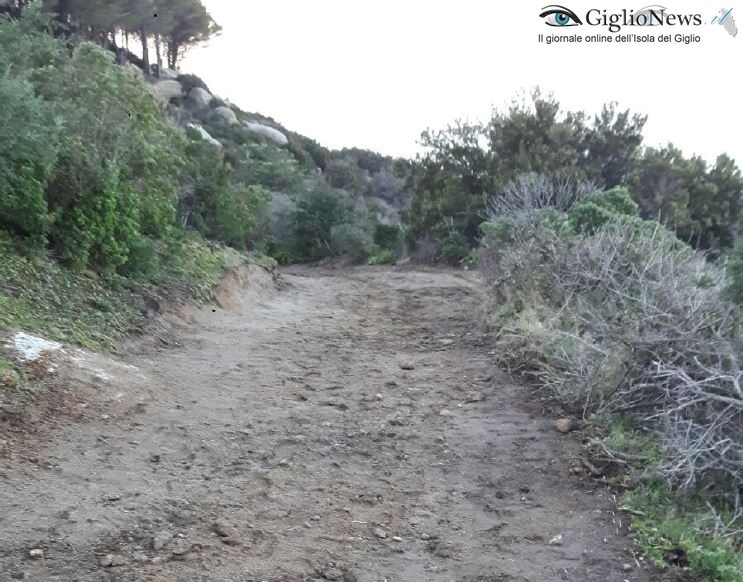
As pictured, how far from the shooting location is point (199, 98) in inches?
1644

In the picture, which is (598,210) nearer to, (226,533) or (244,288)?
(244,288)

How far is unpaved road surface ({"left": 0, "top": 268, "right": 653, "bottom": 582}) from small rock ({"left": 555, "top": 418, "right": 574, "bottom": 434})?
0.46 feet

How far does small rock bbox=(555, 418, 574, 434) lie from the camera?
18.5 ft

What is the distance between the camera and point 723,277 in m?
6.14

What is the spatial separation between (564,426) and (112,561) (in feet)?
12.4

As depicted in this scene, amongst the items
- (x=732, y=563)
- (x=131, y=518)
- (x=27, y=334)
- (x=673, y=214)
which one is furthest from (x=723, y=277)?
(x=673, y=214)

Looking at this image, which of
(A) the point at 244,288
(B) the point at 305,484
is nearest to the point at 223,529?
(B) the point at 305,484

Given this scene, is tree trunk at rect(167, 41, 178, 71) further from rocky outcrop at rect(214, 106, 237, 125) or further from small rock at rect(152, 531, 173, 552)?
small rock at rect(152, 531, 173, 552)

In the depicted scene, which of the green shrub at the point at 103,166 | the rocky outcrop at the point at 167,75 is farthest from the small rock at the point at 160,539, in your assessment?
the rocky outcrop at the point at 167,75

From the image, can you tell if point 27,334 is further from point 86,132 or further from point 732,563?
point 732,563

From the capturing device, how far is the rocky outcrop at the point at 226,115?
40406 millimetres

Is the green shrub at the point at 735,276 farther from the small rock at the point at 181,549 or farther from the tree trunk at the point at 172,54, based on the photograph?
the tree trunk at the point at 172,54

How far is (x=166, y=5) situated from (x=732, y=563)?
138 ft

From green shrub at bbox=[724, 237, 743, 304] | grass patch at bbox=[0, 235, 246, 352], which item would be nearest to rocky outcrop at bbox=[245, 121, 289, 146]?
grass patch at bbox=[0, 235, 246, 352]
